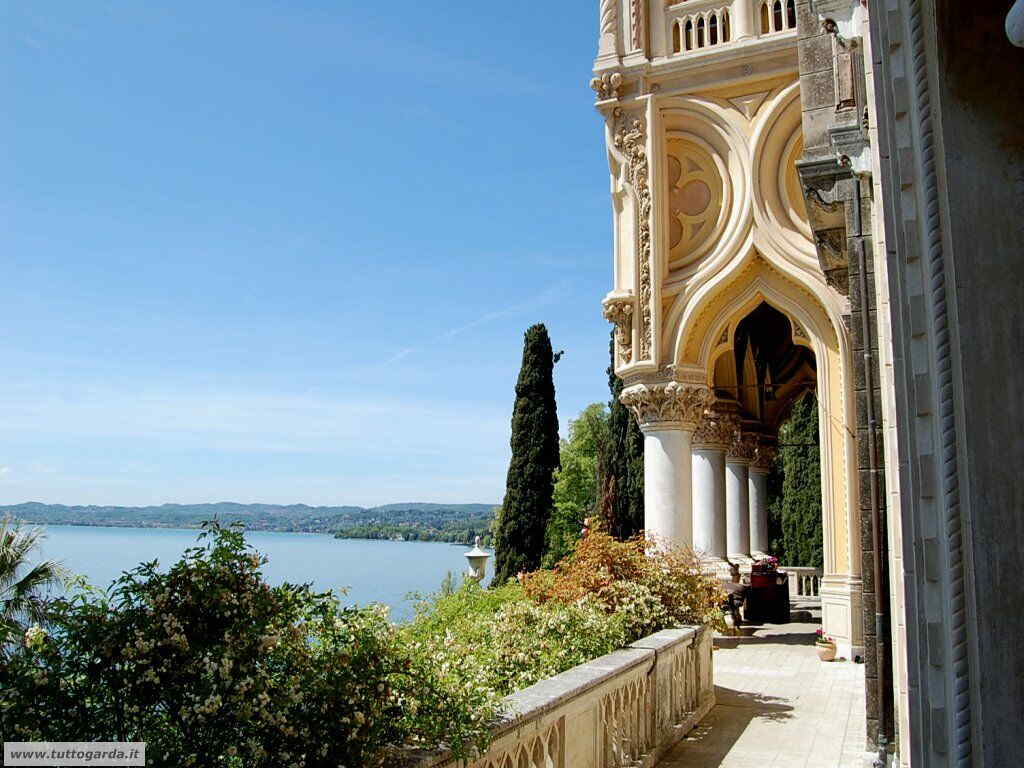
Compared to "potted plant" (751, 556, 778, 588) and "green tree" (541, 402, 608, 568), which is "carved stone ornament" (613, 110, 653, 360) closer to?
"potted plant" (751, 556, 778, 588)

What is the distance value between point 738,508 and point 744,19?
34.2 ft

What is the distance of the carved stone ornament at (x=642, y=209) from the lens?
566 inches

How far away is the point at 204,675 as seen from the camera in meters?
2.96

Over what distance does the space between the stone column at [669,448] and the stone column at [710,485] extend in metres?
2.76

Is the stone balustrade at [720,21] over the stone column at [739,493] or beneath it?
over

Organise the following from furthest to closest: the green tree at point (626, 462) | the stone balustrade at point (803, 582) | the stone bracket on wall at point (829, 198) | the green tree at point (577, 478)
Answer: the green tree at point (577, 478) < the green tree at point (626, 462) < the stone balustrade at point (803, 582) < the stone bracket on wall at point (829, 198)

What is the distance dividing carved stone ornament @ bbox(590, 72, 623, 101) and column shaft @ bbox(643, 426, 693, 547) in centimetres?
578

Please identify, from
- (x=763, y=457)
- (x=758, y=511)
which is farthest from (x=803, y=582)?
(x=763, y=457)

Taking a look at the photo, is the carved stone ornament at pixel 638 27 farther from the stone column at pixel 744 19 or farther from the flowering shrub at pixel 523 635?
the flowering shrub at pixel 523 635

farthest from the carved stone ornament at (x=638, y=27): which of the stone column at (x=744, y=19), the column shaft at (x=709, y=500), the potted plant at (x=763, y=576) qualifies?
the potted plant at (x=763, y=576)

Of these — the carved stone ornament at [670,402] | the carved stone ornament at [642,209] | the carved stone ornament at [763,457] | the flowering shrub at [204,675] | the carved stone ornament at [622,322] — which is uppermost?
the carved stone ornament at [642,209]

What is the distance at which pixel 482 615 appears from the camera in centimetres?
736

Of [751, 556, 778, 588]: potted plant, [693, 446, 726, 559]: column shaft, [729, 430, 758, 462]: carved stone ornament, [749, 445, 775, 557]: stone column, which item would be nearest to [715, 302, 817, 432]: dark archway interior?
[729, 430, 758, 462]: carved stone ornament

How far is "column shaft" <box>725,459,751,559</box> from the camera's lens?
19.1m
